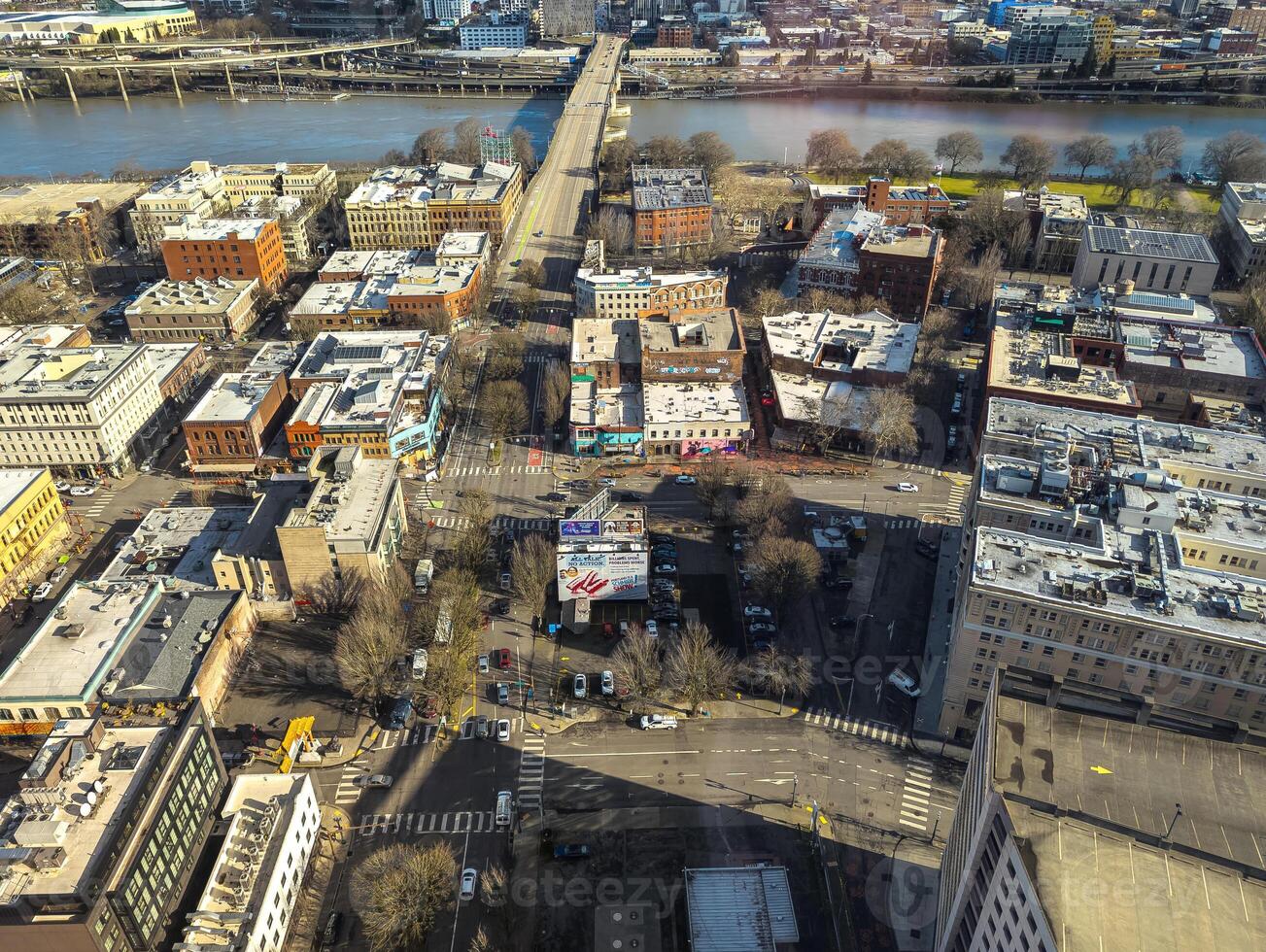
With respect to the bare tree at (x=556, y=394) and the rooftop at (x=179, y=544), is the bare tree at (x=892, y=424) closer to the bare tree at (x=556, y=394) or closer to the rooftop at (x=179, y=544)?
the bare tree at (x=556, y=394)

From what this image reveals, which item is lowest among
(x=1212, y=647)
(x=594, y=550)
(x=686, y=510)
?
(x=686, y=510)

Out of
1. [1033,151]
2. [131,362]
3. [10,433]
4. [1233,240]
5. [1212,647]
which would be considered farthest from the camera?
[1033,151]

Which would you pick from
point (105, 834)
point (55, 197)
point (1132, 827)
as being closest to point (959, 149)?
point (1132, 827)

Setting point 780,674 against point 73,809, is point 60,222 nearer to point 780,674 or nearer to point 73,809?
point 73,809

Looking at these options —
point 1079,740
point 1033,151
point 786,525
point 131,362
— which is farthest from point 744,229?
point 1079,740

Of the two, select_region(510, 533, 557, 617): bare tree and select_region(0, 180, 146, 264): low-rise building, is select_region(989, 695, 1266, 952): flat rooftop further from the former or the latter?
select_region(0, 180, 146, 264): low-rise building

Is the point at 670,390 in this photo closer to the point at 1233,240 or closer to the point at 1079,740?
the point at 1079,740

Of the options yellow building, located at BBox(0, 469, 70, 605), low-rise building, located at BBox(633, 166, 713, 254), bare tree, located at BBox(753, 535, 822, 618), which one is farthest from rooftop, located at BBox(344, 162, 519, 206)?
bare tree, located at BBox(753, 535, 822, 618)
